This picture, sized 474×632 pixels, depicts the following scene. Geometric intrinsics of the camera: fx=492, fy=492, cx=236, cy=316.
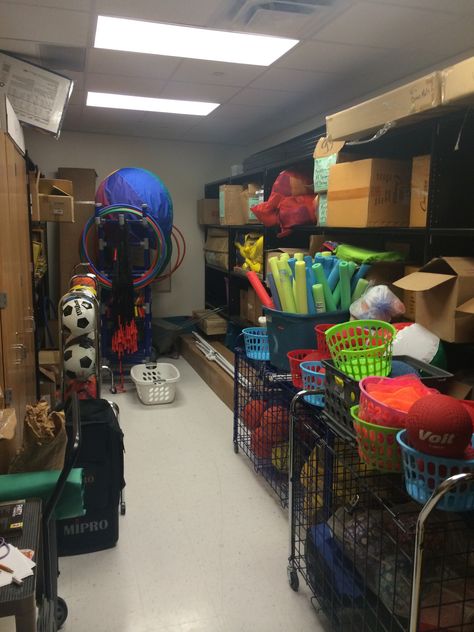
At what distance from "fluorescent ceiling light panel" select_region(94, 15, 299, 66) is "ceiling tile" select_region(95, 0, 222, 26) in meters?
0.08

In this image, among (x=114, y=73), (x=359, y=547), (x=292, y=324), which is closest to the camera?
(x=359, y=547)

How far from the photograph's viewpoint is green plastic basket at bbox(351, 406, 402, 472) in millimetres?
1265

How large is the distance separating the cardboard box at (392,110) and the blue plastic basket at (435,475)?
124cm

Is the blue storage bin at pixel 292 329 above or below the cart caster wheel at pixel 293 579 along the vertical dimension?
above

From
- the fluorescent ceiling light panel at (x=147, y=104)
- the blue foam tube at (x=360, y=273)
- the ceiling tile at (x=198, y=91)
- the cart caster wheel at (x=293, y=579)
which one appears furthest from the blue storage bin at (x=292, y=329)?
the fluorescent ceiling light panel at (x=147, y=104)

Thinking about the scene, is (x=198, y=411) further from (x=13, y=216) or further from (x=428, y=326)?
(x=428, y=326)

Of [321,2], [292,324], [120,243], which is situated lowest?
[292,324]

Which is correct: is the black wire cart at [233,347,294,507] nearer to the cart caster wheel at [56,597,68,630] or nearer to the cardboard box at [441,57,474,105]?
the cart caster wheel at [56,597,68,630]

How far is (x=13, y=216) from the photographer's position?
2520mm

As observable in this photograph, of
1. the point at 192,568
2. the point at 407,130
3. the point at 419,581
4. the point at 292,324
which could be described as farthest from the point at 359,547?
the point at 407,130

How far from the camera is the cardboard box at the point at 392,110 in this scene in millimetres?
1744

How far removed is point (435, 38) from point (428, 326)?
5.36ft

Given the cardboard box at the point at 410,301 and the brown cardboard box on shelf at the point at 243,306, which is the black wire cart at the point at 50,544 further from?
the brown cardboard box on shelf at the point at 243,306

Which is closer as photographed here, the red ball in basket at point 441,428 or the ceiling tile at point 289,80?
the red ball in basket at point 441,428
